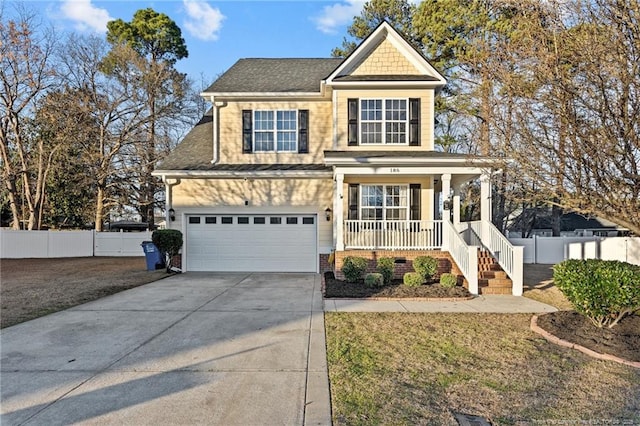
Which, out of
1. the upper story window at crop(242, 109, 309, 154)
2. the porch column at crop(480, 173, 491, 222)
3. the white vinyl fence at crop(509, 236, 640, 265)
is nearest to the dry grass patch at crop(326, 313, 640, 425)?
the porch column at crop(480, 173, 491, 222)

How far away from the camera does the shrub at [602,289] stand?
18.9 feet

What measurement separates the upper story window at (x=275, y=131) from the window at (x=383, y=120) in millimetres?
2204

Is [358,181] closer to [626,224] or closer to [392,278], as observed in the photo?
[392,278]

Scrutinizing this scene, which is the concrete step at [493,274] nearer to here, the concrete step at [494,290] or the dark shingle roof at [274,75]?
the concrete step at [494,290]

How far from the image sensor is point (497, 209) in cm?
2330

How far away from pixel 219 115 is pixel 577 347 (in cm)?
1284

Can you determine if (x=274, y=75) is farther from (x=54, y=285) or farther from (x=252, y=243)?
(x=54, y=285)

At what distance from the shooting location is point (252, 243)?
1373 cm

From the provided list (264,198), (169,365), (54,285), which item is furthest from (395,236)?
(54,285)

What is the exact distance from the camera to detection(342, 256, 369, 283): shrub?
10.5m

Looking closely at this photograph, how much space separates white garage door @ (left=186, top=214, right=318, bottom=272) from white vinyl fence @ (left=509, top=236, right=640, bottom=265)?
9.70m

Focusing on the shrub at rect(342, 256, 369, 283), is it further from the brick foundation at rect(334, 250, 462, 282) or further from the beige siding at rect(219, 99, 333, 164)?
the beige siding at rect(219, 99, 333, 164)

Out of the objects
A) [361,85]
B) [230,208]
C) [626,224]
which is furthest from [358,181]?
[626,224]

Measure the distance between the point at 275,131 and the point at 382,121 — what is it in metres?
3.94
